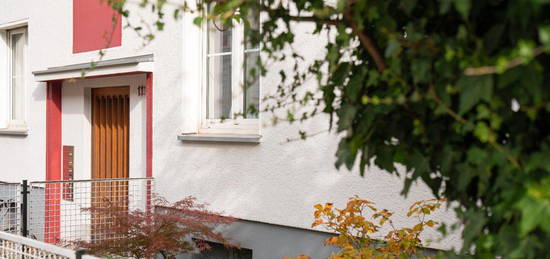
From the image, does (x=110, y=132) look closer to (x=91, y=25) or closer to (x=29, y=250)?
(x=91, y=25)

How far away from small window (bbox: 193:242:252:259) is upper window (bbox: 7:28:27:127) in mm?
5360

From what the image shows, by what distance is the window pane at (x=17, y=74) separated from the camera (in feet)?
40.5

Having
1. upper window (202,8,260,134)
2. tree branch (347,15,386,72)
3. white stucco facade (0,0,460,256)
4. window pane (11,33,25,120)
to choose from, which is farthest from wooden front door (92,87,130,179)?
tree branch (347,15,386,72)

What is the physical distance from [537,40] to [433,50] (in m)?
0.27

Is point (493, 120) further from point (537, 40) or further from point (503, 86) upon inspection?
point (537, 40)

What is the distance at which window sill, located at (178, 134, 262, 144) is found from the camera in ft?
24.7

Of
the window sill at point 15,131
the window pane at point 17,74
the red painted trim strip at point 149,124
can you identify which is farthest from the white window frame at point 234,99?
the window pane at point 17,74

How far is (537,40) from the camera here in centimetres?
193

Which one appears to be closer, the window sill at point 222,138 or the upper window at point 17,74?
→ the window sill at point 222,138

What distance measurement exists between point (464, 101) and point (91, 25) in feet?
29.3

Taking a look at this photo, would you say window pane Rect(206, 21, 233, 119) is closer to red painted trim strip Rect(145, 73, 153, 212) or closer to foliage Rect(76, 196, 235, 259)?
red painted trim strip Rect(145, 73, 153, 212)

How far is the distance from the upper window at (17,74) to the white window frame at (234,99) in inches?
197

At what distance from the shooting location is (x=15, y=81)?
41.0 ft

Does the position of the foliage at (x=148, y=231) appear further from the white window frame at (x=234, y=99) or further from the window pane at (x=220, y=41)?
the window pane at (x=220, y=41)
